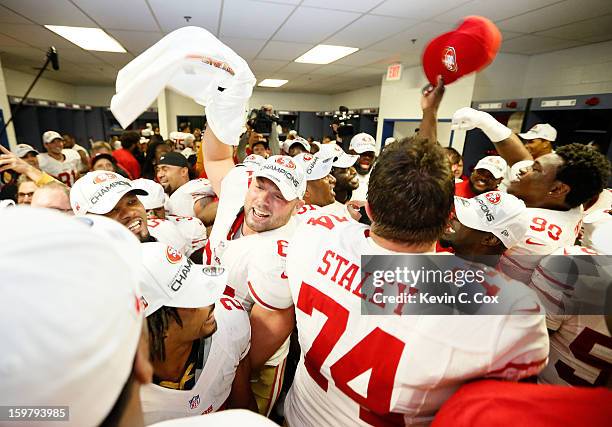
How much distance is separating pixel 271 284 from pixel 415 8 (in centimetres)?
387

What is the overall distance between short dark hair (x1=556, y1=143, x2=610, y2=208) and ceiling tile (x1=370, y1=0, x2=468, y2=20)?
98.9 inches

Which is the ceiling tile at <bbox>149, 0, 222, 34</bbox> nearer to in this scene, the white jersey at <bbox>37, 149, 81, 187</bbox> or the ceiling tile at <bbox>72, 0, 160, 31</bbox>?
the ceiling tile at <bbox>72, 0, 160, 31</bbox>

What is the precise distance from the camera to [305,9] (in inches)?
148

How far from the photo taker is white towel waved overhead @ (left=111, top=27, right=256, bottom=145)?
1.21 meters

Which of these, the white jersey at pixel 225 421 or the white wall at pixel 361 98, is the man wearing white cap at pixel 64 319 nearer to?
the white jersey at pixel 225 421

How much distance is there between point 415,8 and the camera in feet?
11.7

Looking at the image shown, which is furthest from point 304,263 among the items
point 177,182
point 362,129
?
point 362,129

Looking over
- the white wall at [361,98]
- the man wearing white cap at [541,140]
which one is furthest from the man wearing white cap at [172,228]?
the white wall at [361,98]

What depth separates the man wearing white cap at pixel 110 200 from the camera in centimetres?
161

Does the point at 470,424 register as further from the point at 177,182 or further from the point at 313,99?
the point at 313,99

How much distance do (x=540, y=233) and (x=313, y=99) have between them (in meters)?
12.7

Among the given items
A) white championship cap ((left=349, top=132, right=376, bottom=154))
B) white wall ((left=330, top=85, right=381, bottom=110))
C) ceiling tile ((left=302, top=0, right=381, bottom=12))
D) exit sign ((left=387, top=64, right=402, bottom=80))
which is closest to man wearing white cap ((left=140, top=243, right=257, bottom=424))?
white championship cap ((left=349, top=132, right=376, bottom=154))

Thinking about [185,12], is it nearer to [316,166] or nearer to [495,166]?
[316,166]

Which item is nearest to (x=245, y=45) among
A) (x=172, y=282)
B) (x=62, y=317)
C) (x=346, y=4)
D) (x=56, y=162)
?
(x=346, y=4)
